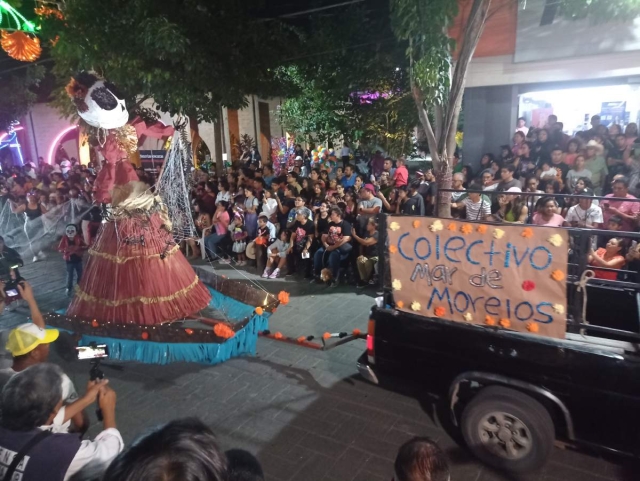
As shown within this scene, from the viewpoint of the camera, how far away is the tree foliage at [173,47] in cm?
827

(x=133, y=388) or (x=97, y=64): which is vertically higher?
(x=97, y=64)

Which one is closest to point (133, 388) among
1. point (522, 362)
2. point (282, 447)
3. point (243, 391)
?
point (243, 391)

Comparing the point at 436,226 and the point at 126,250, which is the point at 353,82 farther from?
the point at 436,226

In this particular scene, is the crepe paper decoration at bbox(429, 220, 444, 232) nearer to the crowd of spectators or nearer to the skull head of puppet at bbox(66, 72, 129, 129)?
the crowd of spectators

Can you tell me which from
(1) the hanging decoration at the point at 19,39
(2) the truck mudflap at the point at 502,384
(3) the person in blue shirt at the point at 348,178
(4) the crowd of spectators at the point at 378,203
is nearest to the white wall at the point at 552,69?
(4) the crowd of spectators at the point at 378,203

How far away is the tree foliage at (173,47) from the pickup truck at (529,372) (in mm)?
6347

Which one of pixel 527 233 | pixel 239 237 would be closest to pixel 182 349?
pixel 527 233

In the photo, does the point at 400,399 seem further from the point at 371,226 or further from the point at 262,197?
the point at 262,197

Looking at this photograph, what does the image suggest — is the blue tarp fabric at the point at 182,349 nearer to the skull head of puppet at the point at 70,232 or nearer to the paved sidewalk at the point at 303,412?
the paved sidewalk at the point at 303,412

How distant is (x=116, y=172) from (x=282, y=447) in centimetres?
363

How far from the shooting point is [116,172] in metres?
5.55

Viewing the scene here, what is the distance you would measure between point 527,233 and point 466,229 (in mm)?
421

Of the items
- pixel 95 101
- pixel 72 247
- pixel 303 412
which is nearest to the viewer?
pixel 303 412

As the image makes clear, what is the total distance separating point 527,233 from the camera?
10.9ft
